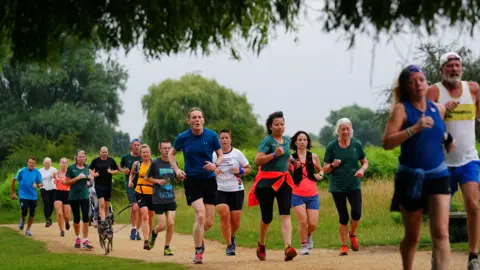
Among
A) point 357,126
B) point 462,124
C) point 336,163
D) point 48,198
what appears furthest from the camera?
point 357,126

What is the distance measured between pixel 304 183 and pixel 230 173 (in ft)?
4.08

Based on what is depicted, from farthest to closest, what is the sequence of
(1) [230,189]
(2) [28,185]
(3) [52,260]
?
(2) [28,185] → (3) [52,260] → (1) [230,189]

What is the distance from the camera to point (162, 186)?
17391 millimetres

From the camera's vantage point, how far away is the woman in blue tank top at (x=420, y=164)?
8820 millimetres

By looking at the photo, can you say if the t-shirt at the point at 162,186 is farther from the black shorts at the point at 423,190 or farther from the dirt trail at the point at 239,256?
the black shorts at the point at 423,190

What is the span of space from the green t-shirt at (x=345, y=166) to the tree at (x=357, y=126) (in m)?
A: 131

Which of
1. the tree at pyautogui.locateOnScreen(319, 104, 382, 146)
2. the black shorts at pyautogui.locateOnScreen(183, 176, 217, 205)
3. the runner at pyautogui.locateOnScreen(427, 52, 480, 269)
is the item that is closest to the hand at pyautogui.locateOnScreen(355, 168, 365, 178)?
the black shorts at pyautogui.locateOnScreen(183, 176, 217, 205)

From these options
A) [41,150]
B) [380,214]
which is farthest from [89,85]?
[380,214]

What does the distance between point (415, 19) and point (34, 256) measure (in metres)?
12.3

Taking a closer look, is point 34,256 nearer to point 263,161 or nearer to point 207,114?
point 263,161

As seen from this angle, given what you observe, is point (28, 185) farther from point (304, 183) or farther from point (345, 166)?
point (345, 166)

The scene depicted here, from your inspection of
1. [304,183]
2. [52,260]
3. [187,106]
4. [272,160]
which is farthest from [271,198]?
[187,106]

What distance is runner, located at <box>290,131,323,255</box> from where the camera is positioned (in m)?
16.1

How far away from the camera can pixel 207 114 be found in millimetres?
72875
